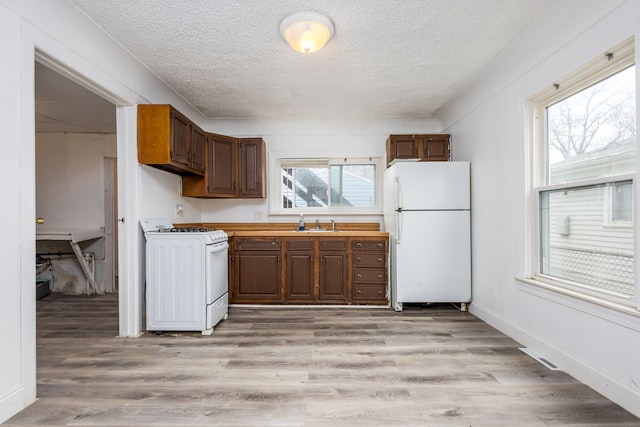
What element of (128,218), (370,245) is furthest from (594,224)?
Answer: (128,218)

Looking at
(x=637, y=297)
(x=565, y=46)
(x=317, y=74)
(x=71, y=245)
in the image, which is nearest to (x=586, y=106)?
(x=565, y=46)

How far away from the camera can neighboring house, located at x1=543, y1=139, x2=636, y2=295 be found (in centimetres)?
173

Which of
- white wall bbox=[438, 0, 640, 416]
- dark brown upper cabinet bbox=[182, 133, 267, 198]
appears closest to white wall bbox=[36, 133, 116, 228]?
dark brown upper cabinet bbox=[182, 133, 267, 198]

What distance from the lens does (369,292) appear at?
11.7ft

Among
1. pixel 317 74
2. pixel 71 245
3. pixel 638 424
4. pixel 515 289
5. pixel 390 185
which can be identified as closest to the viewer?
pixel 638 424

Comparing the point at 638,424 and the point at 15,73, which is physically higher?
the point at 15,73

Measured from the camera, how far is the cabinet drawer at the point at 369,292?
357 centimetres

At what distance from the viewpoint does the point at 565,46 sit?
200cm

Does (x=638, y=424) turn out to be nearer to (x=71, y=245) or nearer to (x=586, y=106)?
(x=586, y=106)

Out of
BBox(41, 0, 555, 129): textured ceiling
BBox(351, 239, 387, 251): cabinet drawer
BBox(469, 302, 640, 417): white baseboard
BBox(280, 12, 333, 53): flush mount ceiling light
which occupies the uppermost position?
BBox(41, 0, 555, 129): textured ceiling

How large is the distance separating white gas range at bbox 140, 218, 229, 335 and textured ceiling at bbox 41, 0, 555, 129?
151cm

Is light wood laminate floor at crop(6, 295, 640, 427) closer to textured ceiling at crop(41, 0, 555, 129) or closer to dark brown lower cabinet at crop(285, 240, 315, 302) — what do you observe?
dark brown lower cabinet at crop(285, 240, 315, 302)

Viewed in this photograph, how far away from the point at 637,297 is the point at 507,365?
896mm

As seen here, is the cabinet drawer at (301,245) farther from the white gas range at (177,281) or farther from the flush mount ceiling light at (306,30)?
the flush mount ceiling light at (306,30)
